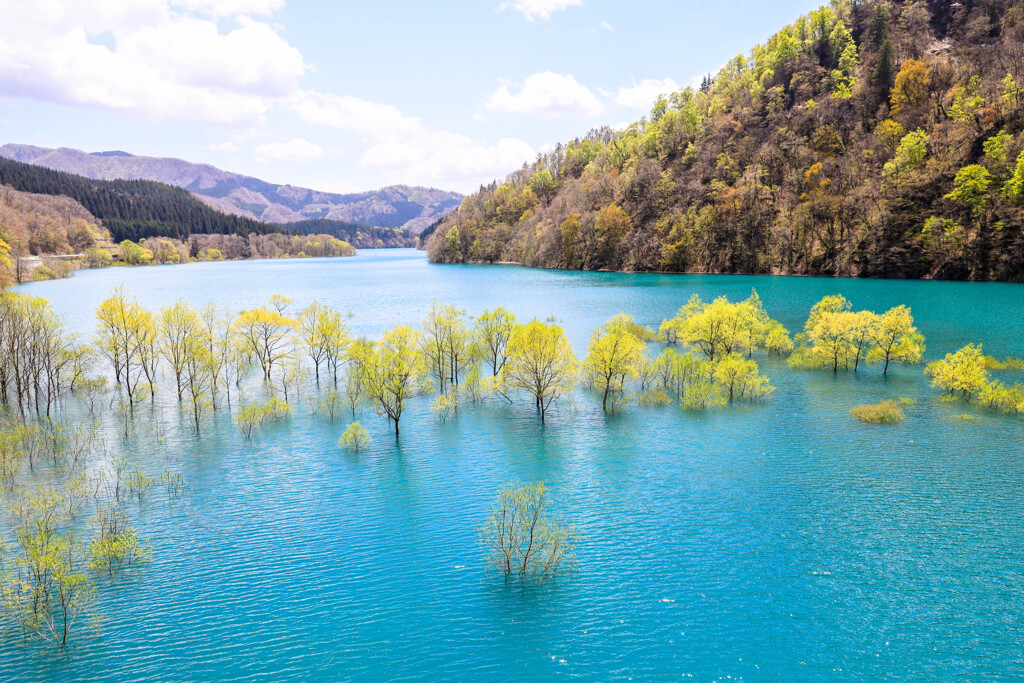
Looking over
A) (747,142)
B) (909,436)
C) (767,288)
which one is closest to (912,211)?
(767,288)

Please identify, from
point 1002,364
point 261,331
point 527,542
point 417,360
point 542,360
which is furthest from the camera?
point 261,331

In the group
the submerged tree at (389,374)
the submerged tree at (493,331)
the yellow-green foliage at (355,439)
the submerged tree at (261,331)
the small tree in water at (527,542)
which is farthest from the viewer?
the submerged tree at (261,331)

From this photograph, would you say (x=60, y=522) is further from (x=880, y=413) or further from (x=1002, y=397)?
(x=1002, y=397)

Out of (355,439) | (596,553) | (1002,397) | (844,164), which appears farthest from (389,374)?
(844,164)

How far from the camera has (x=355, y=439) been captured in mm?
38531

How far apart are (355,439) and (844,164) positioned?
152 meters

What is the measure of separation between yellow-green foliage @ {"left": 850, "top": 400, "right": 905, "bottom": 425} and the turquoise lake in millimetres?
989

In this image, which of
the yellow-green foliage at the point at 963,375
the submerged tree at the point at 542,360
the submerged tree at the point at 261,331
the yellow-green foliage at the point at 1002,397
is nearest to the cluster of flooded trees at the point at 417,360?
the submerged tree at the point at 542,360

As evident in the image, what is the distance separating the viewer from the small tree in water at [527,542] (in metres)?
22.5

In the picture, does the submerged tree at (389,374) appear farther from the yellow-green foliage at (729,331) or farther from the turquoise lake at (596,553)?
the yellow-green foliage at (729,331)

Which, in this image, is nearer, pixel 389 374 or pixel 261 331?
pixel 389 374

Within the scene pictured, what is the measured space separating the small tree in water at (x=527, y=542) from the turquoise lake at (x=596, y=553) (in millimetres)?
926

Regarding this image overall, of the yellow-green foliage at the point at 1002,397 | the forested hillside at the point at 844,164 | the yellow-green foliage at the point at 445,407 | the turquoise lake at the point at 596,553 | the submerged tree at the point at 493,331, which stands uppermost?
the forested hillside at the point at 844,164

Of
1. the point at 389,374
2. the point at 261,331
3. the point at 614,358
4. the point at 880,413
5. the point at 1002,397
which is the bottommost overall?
the point at 880,413
